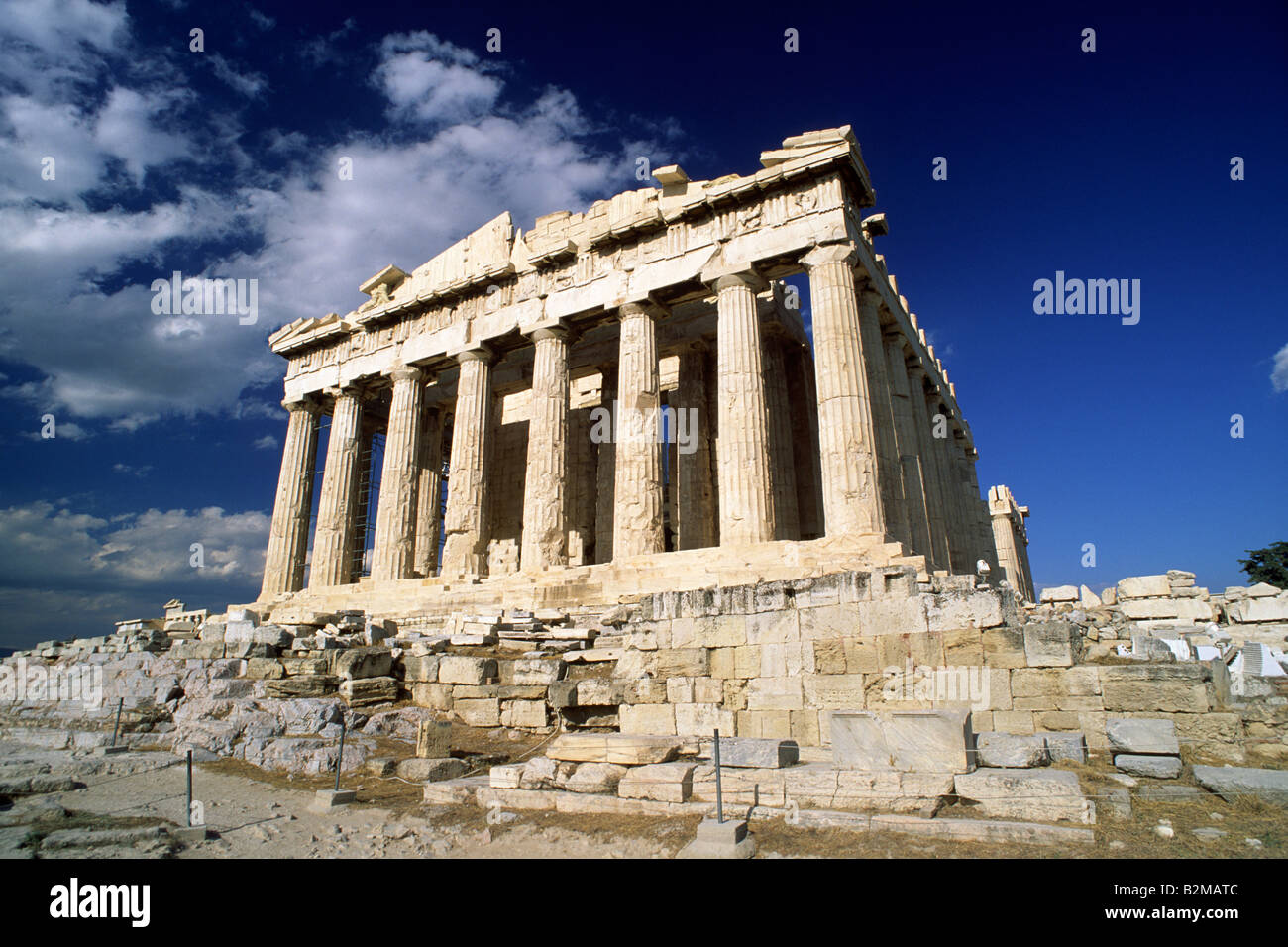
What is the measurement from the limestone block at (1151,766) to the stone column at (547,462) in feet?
47.2

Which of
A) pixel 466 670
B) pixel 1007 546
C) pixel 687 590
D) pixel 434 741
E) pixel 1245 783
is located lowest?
pixel 434 741

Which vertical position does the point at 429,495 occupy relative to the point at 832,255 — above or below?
below

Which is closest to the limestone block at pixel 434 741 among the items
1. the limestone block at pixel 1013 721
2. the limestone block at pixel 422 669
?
the limestone block at pixel 422 669

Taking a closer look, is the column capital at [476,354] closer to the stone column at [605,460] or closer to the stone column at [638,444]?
the stone column at [605,460]

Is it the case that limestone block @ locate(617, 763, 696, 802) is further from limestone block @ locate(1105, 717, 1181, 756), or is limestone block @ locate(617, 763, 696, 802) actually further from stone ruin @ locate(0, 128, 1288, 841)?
limestone block @ locate(1105, 717, 1181, 756)

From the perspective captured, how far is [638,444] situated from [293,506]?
14726 millimetres

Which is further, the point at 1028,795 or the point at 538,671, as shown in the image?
the point at 538,671

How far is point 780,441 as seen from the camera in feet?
73.9

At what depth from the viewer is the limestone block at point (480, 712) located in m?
10.9

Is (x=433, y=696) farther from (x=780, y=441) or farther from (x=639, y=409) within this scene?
(x=780, y=441)

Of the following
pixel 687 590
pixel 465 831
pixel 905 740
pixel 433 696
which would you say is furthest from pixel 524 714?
pixel 905 740

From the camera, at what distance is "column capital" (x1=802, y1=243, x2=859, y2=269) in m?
17.6

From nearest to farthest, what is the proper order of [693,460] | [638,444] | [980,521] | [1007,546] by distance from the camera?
[638,444]
[693,460]
[980,521]
[1007,546]
